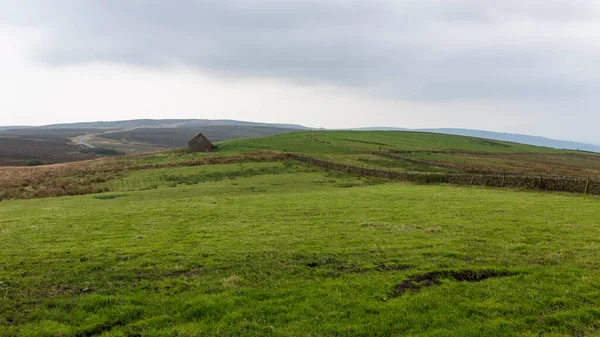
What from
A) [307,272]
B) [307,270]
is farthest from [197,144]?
[307,272]

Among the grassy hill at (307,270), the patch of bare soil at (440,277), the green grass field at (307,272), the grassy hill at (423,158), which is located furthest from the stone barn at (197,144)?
the patch of bare soil at (440,277)

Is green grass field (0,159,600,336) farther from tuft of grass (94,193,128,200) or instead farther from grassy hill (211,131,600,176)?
grassy hill (211,131,600,176)

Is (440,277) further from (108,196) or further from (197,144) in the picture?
(197,144)

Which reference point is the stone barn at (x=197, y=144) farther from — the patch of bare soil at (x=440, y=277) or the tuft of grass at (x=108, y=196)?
the patch of bare soil at (x=440, y=277)

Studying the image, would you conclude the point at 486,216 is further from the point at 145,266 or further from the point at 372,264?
the point at 145,266

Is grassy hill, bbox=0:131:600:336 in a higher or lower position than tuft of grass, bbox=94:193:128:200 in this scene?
higher

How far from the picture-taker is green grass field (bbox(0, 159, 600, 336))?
954 cm

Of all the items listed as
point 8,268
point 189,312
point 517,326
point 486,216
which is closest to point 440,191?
point 486,216

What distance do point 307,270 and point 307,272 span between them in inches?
7.1

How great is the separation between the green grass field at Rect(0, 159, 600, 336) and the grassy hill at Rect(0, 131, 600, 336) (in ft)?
0.19

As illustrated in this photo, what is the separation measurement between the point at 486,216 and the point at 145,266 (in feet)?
59.2

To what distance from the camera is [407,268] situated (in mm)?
13062

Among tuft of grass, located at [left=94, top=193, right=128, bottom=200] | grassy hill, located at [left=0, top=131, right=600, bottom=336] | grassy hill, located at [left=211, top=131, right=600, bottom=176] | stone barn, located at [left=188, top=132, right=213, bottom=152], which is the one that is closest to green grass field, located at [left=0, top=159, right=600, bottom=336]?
grassy hill, located at [left=0, top=131, right=600, bottom=336]

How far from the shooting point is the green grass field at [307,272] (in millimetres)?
9544
